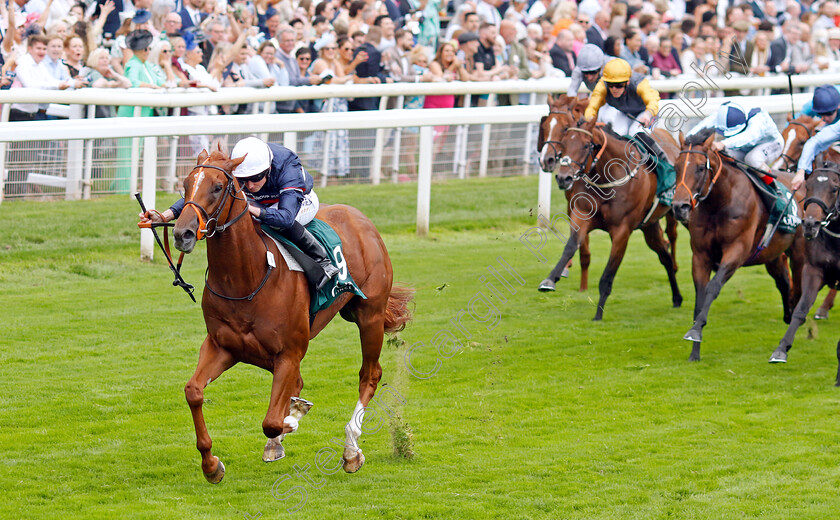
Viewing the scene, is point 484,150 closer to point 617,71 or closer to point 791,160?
point 617,71

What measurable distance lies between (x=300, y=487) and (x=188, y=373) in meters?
1.94

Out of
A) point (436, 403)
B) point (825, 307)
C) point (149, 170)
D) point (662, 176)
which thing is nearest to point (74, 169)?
point (149, 170)

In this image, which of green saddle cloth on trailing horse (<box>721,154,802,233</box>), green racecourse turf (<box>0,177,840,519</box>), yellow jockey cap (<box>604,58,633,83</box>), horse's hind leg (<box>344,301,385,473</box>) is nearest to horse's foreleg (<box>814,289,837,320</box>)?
green racecourse turf (<box>0,177,840,519</box>)

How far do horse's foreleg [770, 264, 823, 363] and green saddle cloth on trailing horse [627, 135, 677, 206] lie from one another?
1825 millimetres

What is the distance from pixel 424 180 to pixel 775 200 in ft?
11.4

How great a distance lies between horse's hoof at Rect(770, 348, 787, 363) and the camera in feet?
25.4

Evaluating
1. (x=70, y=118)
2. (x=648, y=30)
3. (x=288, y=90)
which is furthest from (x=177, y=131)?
(x=648, y=30)

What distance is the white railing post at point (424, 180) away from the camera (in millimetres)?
10648

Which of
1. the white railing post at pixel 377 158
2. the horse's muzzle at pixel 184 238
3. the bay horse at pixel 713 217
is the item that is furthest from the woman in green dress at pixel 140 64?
the horse's muzzle at pixel 184 238

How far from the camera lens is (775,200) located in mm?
8375

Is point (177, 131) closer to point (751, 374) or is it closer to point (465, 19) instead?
point (751, 374)

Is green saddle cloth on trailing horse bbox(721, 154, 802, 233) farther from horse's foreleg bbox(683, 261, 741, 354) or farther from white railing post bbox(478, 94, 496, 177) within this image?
white railing post bbox(478, 94, 496, 177)

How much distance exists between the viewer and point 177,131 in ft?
28.8

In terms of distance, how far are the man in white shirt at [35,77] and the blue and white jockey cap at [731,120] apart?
16.6 feet
